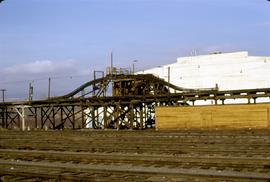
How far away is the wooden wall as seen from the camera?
91.4 feet

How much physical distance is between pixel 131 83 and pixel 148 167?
32744 millimetres

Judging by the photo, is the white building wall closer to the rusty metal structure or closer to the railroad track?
the rusty metal structure

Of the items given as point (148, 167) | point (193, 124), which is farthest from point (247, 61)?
point (148, 167)

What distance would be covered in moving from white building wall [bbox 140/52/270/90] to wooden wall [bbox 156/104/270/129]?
740 inches

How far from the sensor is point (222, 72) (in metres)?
49.6

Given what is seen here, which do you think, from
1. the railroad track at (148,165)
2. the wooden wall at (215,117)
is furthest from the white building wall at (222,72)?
the railroad track at (148,165)

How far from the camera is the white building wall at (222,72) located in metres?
46.9

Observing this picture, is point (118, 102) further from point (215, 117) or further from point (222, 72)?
point (222, 72)

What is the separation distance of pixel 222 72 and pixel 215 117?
21.3 meters

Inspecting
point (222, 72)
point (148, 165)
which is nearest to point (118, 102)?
point (222, 72)

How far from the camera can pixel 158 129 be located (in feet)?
103

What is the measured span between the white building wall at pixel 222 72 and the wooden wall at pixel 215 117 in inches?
740

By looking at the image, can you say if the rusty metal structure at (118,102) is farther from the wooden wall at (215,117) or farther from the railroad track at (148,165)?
the railroad track at (148,165)

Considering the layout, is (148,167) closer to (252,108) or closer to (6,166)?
(6,166)
